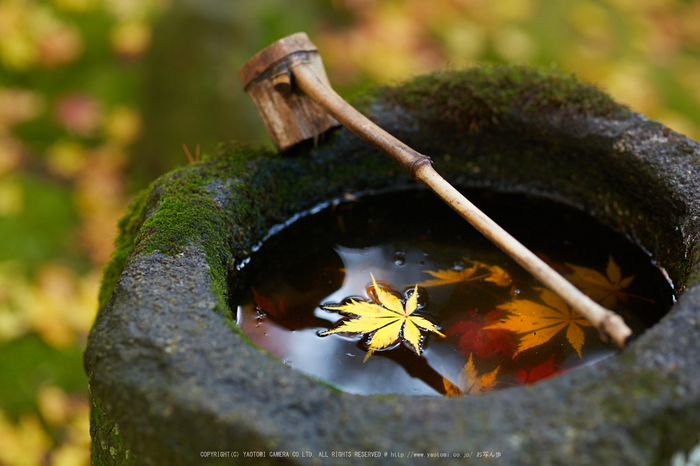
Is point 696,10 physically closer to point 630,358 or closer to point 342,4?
point 342,4

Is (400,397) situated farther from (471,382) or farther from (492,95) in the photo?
(492,95)

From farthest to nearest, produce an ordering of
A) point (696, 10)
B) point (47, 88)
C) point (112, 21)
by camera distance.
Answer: point (696, 10), point (112, 21), point (47, 88)

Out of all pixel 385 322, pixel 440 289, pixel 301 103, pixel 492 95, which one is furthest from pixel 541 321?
pixel 301 103

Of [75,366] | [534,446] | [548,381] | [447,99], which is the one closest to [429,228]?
[447,99]

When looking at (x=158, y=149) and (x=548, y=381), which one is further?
(x=158, y=149)

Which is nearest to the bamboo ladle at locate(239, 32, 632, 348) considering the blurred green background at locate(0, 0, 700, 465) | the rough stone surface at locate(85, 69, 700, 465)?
the rough stone surface at locate(85, 69, 700, 465)
